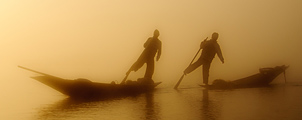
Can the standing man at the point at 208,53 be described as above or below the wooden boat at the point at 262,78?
above

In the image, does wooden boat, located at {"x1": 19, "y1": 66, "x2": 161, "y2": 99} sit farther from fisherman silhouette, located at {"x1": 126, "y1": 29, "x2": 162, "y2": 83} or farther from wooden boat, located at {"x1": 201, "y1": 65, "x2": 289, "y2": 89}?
wooden boat, located at {"x1": 201, "y1": 65, "x2": 289, "y2": 89}

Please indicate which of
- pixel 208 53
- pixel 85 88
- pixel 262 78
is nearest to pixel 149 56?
pixel 208 53

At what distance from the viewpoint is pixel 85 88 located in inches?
392

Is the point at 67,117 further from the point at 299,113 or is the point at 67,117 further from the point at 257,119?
the point at 299,113

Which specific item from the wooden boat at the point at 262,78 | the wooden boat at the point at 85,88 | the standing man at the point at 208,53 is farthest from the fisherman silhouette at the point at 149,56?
the wooden boat at the point at 262,78

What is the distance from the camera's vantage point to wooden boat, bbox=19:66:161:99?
930cm

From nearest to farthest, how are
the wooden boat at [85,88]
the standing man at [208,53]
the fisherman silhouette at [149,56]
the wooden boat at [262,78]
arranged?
1. the wooden boat at [85,88]
2. the fisherman silhouette at [149,56]
3. the standing man at [208,53]
4. the wooden boat at [262,78]

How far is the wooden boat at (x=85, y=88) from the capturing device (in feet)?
30.5

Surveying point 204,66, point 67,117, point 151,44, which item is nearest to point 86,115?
point 67,117

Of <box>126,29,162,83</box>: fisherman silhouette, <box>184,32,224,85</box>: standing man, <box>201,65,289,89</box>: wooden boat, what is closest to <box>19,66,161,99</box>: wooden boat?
<box>126,29,162,83</box>: fisherman silhouette

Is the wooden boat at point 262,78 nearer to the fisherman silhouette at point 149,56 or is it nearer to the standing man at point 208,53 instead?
the standing man at point 208,53

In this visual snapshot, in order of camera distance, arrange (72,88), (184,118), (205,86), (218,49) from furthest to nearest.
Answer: (218,49)
(205,86)
(72,88)
(184,118)

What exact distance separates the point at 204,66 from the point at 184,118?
9.16 m

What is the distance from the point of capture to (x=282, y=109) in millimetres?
6324
